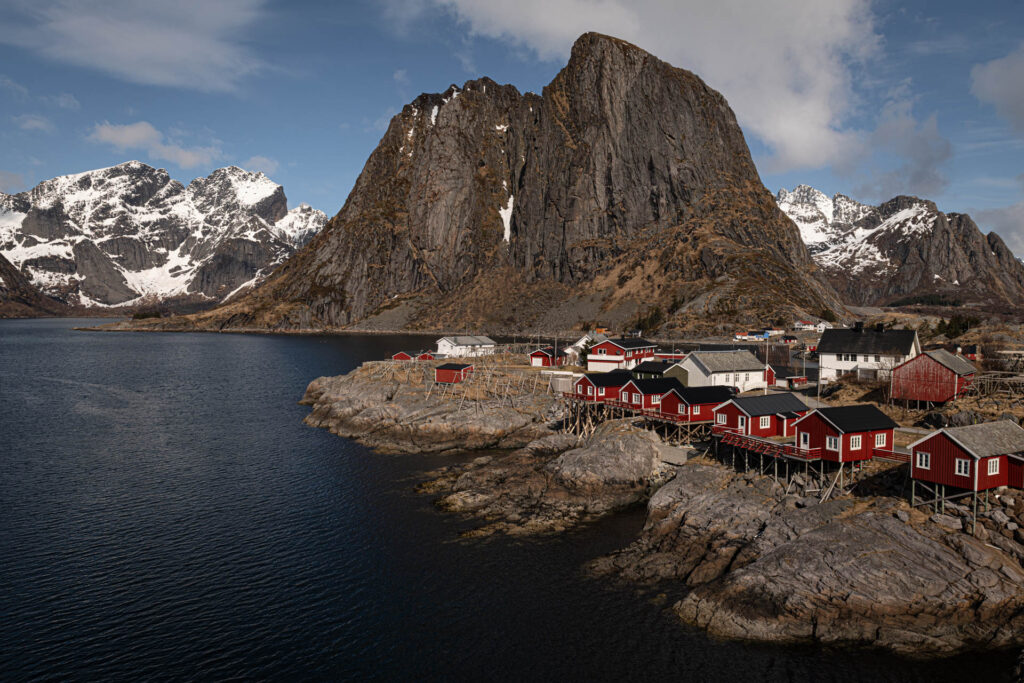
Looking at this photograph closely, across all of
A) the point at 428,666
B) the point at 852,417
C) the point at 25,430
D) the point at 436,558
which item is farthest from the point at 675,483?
the point at 25,430

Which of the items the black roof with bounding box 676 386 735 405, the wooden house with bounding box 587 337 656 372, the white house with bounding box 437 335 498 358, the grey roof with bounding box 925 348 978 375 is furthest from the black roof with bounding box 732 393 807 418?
the white house with bounding box 437 335 498 358

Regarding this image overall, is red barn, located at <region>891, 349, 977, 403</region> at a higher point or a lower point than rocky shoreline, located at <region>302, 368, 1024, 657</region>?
higher

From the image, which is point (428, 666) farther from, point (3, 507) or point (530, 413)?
point (530, 413)

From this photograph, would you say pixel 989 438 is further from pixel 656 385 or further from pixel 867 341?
pixel 867 341

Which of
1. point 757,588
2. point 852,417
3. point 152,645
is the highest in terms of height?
point 852,417

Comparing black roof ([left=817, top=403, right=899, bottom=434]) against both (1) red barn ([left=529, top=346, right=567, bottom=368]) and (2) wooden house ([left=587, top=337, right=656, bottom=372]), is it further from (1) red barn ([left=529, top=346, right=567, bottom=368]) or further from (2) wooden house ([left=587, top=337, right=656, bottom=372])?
(1) red barn ([left=529, top=346, right=567, bottom=368])

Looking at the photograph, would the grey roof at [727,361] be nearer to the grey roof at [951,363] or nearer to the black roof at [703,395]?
the black roof at [703,395]
